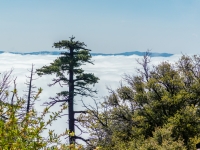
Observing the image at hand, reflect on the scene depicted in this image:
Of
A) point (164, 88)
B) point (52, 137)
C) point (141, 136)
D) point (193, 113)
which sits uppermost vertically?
point (52, 137)

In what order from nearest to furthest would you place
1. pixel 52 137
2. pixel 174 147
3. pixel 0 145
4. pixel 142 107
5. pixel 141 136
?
pixel 0 145, pixel 52 137, pixel 174 147, pixel 141 136, pixel 142 107

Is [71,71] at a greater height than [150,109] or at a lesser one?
greater

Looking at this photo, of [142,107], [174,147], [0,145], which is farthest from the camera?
[142,107]

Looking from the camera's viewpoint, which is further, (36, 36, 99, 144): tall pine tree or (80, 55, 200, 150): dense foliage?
(36, 36, 99, 144): tall pine tree

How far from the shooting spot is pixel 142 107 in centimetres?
2648

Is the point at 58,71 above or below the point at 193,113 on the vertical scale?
above

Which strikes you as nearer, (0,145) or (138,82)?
(0,145)

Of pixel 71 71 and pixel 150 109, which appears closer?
pixel 150 109

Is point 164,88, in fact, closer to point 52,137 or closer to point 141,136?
point 141,136

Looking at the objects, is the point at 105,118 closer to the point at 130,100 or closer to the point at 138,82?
the point at 130,100

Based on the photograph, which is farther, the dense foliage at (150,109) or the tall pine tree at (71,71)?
the tall pine tree at (71,71)

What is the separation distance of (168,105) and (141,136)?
4.29 meters

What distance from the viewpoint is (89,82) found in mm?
27781

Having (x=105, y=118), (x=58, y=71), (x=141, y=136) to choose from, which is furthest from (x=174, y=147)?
(x=58, y=71)
